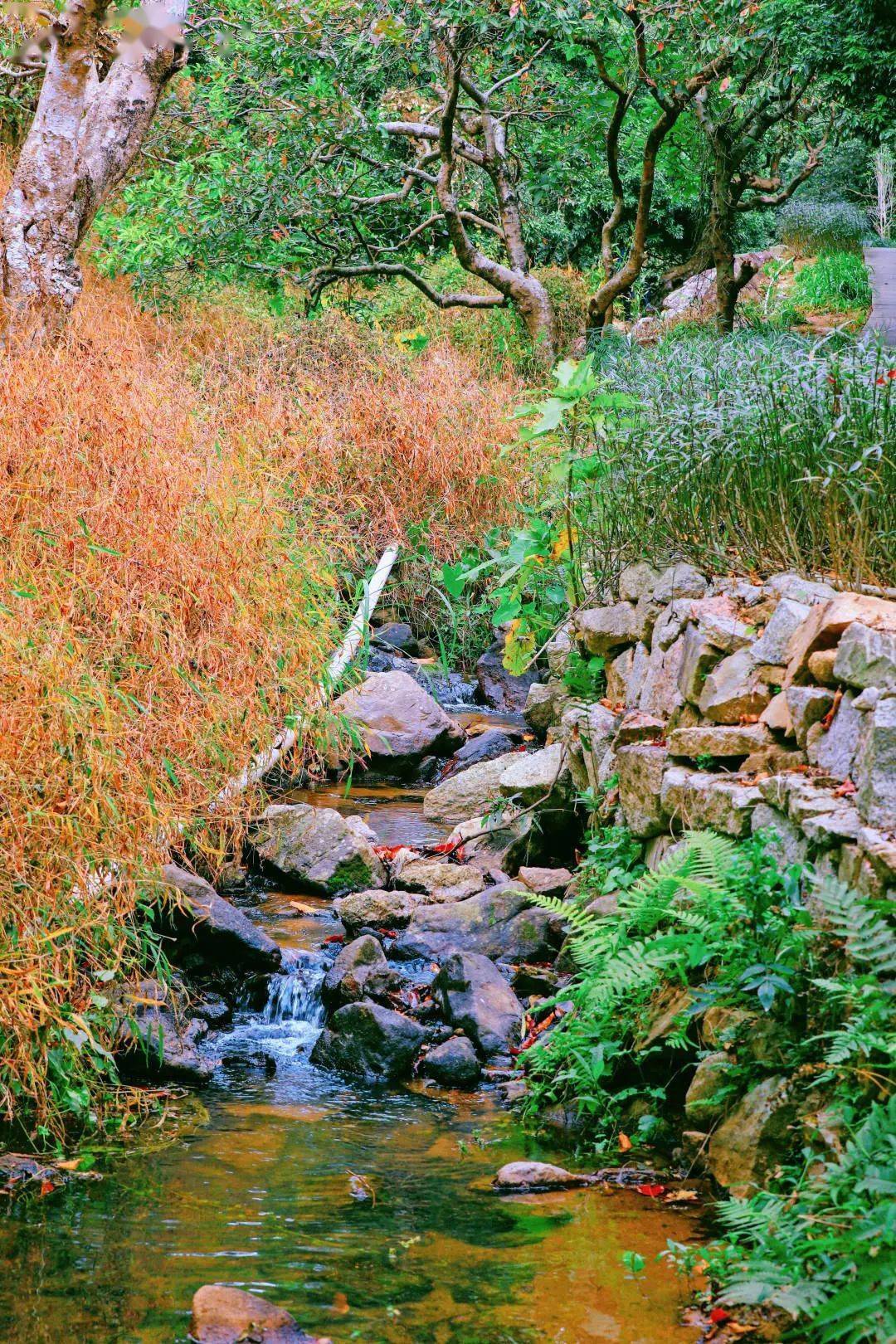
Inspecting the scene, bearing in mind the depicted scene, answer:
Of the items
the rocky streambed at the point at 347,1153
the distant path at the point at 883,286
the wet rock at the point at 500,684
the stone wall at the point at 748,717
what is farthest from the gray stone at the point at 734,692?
the distant path at the point at 883,286

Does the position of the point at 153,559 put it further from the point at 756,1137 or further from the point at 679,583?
the point at 756,1137

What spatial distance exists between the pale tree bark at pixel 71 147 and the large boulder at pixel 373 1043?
6017mm

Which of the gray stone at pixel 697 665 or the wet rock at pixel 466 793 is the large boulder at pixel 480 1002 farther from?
the wet rock at pixel 466 793

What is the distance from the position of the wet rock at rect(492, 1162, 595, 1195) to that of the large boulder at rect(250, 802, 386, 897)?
2.46 meters

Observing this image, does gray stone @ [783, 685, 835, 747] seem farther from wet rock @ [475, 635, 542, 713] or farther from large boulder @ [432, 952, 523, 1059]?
wet rock @ [475, 635, 542, 713]

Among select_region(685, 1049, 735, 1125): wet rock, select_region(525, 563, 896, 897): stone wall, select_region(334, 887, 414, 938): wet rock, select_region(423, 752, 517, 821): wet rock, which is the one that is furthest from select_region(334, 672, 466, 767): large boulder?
select_region(685, 1049, 735, 1125): wet rock

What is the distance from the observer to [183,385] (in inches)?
340

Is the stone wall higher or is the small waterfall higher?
the stone wall

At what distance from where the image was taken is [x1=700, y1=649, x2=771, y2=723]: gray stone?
4.23 m

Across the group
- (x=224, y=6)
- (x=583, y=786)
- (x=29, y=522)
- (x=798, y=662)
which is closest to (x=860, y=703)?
(x=798, y=662)

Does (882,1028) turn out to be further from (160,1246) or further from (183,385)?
(183,385)

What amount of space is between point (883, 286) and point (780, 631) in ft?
39.2

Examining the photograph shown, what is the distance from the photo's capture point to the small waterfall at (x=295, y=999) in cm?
479

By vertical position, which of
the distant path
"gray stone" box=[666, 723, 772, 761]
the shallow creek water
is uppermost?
the distant path
